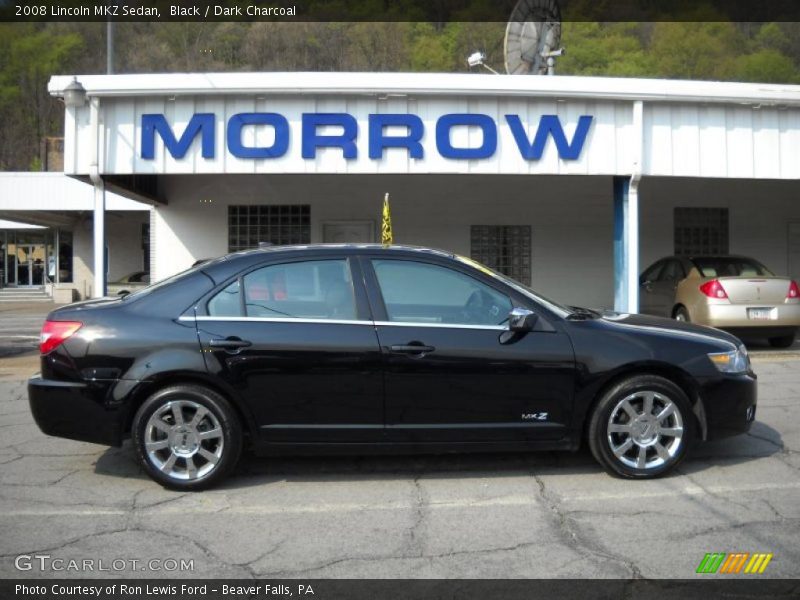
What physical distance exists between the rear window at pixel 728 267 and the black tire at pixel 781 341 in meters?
1.02

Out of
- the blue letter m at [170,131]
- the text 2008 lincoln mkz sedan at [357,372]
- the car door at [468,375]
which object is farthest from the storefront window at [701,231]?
the car door at [468,375]

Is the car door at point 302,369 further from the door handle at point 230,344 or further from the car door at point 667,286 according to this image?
the car door at point 667,286

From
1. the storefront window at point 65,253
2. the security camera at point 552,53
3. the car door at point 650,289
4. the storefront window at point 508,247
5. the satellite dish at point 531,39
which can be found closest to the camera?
the car door at point 650,289

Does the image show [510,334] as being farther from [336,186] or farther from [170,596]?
[336,186]

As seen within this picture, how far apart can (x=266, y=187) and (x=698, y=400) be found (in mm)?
11602

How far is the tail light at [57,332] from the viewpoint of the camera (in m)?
4.83

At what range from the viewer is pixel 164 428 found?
15.6ft

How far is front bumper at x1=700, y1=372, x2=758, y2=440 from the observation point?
501 cm

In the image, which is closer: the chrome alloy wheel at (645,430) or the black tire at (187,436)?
the black tire at (187,436)

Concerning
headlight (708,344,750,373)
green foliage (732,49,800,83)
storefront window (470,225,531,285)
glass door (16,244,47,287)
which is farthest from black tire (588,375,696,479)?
green foliage (732,49,800,83)

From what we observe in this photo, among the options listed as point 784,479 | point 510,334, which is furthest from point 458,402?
point 784,479

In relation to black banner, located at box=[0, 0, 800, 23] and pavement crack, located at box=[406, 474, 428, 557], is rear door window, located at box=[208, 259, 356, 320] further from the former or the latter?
black banner, located at box=[0, 0, 800, 23]

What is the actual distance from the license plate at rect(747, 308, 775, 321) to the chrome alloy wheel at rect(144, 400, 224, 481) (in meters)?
8.75

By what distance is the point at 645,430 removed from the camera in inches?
195
